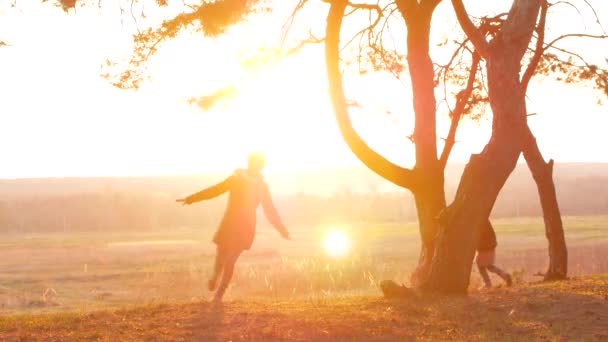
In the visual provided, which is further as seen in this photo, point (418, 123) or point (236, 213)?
point (418, 123)

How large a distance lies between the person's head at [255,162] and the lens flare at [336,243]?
25282mm

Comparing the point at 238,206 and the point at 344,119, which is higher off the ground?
the point at 344,119

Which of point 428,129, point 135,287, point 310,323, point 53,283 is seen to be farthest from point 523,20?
point 53,283

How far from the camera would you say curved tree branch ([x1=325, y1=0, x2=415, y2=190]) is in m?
12.3

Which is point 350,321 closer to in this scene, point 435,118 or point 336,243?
point 435,118

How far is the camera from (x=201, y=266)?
3234 cm

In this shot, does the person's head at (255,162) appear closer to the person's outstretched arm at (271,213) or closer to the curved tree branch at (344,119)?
the person's outstretched arm at (271,213)

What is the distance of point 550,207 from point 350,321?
6855 mm

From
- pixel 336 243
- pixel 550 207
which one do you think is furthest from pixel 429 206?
pixel 336 243

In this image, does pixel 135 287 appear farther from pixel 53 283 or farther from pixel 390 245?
pixel 390 245

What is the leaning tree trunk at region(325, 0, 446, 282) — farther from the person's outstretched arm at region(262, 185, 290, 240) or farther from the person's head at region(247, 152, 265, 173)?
the person's outstretched arm at region(262, 185, 290, 240)

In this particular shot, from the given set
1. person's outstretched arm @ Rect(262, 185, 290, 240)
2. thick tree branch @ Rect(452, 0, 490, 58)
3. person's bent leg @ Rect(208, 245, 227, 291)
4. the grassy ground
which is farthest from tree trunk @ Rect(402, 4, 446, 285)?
person's bent leg @ Rect(208, 245, 227, 291)

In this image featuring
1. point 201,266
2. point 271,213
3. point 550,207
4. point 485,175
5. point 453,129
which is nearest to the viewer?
point 485,175

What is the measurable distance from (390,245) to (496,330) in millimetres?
35294
